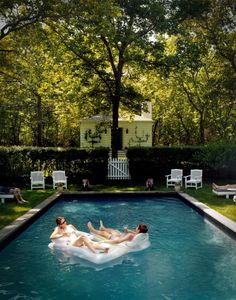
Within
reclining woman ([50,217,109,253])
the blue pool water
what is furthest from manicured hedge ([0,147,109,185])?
reclining woman ([50,217,109,253])

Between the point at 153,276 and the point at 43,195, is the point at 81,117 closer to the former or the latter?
the point at 43,195

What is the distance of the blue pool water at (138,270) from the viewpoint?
8609 millimetres

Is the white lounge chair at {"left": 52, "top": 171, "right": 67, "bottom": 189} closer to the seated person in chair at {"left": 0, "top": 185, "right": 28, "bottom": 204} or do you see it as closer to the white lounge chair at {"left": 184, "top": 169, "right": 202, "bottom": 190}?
the seated person in chair at {"left": 0, "top": 185, "right": 28, "bottom": 204}

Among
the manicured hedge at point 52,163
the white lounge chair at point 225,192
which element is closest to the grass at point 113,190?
the white lounge chair at point 225,192

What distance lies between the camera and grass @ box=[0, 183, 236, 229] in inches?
572

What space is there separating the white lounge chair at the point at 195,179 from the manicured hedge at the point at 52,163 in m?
5.07

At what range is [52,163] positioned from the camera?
24.0 meters

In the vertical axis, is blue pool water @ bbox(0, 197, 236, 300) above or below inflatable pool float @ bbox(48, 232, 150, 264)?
below

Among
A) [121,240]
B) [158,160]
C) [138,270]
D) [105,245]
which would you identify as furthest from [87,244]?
[158,160]

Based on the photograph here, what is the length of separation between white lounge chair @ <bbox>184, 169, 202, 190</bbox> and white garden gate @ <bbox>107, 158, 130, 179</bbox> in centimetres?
381

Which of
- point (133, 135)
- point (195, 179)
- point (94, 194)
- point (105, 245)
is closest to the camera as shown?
point (105, 245)

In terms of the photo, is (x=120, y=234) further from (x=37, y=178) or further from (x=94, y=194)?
(x=37, y=178)

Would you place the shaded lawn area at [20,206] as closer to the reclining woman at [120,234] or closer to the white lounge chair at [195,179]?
the reclining woman at [120,234]

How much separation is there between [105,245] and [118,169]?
13444 mm
